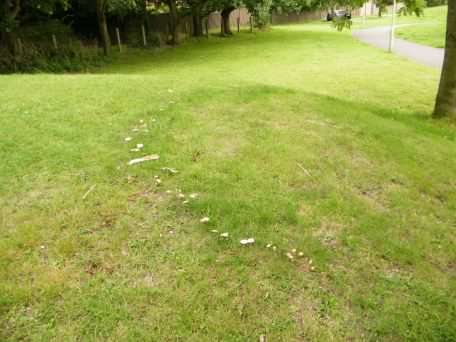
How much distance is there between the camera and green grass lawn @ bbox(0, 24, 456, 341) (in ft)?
6.48

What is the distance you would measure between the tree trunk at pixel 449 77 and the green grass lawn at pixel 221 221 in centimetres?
87

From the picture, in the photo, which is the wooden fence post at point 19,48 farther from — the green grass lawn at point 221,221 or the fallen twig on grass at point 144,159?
the fallen twig on grass at point 144,159

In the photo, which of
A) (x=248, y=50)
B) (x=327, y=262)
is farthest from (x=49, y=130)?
(x=248, y=50)

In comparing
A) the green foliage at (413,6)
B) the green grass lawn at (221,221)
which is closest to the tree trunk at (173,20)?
the green grass lawn at (221,221)

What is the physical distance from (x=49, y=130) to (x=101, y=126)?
58 centimetres

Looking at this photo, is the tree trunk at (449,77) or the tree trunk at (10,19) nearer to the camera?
the tree trunk at (449,77)

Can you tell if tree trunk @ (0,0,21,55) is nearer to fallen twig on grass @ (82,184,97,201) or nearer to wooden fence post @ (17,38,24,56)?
wooden fence post @ (17,38,24,56)

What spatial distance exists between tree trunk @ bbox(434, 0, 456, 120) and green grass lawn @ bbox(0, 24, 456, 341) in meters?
0.87

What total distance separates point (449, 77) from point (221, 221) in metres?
5.14

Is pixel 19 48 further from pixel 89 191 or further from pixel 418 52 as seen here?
pixel 418 52

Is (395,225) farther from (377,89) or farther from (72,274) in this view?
(377,89)

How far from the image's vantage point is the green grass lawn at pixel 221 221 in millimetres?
1977

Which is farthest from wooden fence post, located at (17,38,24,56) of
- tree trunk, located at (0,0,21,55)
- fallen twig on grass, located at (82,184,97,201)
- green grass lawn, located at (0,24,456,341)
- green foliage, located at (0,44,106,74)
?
fallen twig on grass, located at (82,184,97,201)

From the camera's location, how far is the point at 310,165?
12.1ft
